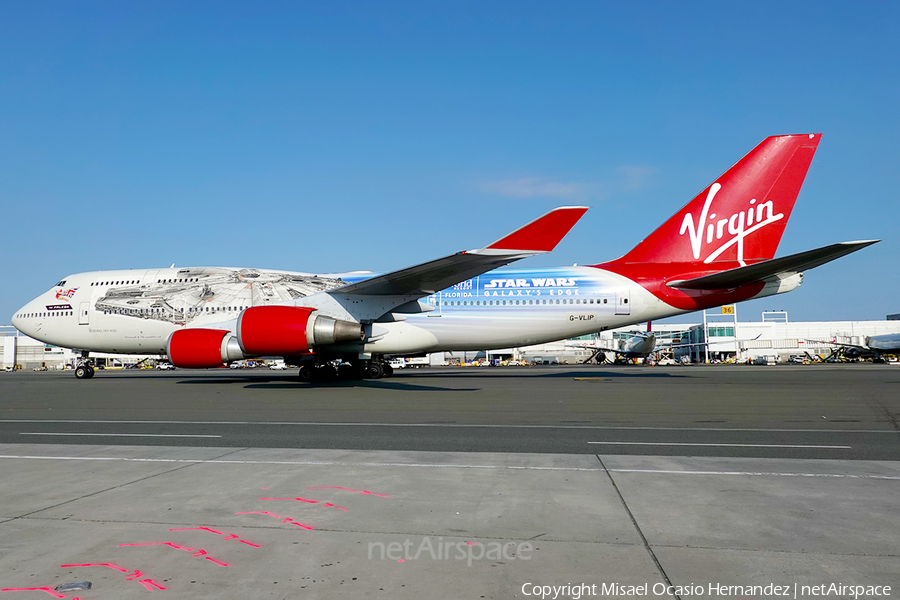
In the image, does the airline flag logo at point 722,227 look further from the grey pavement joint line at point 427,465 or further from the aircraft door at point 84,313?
the aircraft door at point 84,313

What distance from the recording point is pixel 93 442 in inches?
301

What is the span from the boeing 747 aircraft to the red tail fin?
0.04 m

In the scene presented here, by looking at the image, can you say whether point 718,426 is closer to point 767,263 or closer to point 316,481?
point 316,481

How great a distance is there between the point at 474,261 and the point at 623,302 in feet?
26.0

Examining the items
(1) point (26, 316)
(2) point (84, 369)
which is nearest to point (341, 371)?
(2) point (84, 369)

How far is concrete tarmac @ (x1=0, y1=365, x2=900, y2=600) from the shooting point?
304 cm

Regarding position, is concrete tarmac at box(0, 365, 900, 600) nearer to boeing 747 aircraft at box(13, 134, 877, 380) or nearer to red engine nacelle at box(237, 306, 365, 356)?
red engine nacelle at box(237, 306, 365, 356)

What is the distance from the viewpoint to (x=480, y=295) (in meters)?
22.7

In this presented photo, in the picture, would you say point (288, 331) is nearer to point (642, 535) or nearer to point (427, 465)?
point (427, 465)

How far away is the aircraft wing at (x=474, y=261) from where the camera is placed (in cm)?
1460

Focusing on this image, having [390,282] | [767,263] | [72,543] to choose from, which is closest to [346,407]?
[390,282]

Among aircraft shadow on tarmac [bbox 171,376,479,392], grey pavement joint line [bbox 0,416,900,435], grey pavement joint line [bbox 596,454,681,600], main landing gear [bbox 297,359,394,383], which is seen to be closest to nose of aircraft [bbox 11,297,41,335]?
aircraft shadow on tarmac [bbox 171,376,479,392]

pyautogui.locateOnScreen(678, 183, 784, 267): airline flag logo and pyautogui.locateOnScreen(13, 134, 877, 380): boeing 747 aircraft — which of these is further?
pyautogui.locateOnScreen(678, 183, 784, 267): airline flag logo

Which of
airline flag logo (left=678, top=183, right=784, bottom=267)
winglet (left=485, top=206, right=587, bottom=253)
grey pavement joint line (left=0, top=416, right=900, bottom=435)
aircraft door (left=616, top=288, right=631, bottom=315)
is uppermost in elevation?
airline flag logo (left=678, top=183, right=784, bottom=267)
